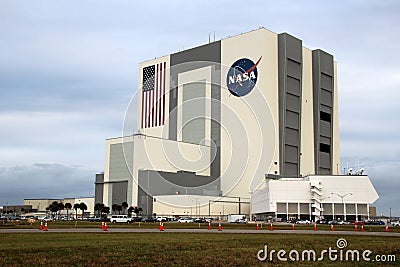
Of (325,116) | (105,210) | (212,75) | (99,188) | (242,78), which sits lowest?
(105,210)

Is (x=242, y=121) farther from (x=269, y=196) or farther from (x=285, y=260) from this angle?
(x=285, y=260)

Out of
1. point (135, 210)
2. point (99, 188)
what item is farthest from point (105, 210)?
point (99, 188)

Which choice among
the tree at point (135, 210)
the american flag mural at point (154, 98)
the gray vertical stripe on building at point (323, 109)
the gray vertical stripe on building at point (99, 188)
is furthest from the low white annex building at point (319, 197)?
the gray vertical stripe on building at point (99, 188)

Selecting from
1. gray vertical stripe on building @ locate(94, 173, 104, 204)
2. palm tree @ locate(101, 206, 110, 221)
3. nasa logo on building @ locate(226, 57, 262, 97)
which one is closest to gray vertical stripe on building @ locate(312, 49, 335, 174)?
nasa logo on building @ locate(226, 57, 262, 97)

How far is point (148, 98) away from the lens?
518ft

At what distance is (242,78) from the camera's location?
431 ft

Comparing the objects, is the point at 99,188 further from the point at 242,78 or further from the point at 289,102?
the point at 289,102

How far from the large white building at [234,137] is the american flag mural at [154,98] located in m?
4.26

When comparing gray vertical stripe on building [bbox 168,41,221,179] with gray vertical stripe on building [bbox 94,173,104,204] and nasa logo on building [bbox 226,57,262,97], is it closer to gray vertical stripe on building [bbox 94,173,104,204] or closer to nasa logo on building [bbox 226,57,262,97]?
nasa logo on building [bbox 226,57,262,97]

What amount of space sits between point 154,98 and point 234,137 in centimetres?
3197

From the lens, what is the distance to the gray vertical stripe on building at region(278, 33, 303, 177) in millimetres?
130750

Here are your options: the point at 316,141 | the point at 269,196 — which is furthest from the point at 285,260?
the point at 316,141

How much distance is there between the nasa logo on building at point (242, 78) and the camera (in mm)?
130500

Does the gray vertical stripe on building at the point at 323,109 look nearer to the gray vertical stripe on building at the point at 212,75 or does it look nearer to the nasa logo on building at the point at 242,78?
the nasa logo on building at the point at 242,78
